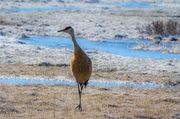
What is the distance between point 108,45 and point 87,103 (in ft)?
55.5

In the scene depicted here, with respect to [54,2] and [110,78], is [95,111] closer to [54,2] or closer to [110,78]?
[110,78]

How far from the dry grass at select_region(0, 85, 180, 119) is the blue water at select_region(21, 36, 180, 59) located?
9.53 m

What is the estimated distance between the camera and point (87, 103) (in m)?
15.4

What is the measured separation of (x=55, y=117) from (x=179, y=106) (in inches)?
150

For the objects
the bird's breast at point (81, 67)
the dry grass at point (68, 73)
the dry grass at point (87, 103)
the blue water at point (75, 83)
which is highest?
the bird's breast at point (81, 67)

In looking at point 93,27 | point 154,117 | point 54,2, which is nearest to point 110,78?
point 154,117

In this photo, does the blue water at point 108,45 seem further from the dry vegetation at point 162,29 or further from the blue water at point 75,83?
the blue water at point 75,83

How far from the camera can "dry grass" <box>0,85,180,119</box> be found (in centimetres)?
1365

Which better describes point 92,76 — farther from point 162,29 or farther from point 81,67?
point 162,29

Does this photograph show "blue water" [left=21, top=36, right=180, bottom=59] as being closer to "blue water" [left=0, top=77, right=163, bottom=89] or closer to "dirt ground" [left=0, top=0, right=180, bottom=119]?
"dirt ground" [left=0, top=0, right=180, bottom=119]

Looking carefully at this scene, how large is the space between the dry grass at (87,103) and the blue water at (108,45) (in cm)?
953

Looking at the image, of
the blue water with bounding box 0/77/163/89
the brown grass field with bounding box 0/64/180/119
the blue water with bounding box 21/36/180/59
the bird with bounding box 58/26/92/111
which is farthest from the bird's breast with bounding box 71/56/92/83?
the blue water with bounding box 21/36/180/59

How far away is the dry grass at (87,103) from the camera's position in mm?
13648

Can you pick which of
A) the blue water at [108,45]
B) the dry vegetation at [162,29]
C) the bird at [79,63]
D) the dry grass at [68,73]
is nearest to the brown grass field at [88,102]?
the bird at [79,63]
